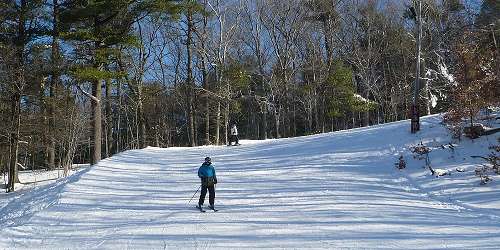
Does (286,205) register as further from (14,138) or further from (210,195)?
(14,138)

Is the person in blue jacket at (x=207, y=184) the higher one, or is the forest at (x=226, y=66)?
the forest at (x=226, y=66)

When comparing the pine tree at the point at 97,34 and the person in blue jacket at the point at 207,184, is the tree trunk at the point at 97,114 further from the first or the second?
the person in blue jacket at the point at 207,184

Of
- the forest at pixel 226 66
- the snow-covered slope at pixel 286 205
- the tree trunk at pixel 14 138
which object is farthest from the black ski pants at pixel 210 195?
the tree trunk at pixel 14 138

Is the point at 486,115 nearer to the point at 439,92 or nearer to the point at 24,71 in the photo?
the point at 439,92

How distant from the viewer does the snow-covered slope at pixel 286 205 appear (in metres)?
10.6

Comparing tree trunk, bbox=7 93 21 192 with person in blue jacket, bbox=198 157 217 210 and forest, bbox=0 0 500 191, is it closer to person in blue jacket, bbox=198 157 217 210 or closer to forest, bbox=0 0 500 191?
forest, bbox=0 0 500 191

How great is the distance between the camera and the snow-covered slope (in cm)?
1061

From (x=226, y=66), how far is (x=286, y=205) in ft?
90.8

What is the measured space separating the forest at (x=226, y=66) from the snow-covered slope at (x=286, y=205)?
4.07 metres

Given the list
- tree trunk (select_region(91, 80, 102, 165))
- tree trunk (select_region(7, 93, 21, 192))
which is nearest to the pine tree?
tree trunk (select_region(91, 80, 102, 165))

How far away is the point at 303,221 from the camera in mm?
11883

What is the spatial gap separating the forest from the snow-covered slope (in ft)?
13.4

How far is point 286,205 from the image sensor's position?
44.9ft

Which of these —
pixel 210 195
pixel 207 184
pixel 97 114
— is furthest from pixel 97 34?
pixel 210 195
